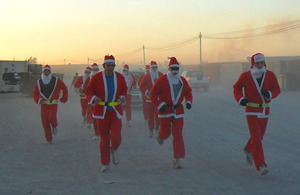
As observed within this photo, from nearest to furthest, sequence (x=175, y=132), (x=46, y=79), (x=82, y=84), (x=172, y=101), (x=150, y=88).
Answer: (x=175, y=132)
(x=172, y=101)
(x=46, y=79)
(x=150, y=88)
(x=82, y=84)

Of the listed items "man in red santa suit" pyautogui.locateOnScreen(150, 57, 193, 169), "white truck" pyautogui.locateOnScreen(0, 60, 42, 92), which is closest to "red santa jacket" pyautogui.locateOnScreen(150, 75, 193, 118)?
"man in red santa suit" pyautogui.locateOnScreen(150, 57, 193, 169)

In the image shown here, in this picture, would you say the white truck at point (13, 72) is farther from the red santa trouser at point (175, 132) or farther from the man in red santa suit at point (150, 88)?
the red santa trouser at point (175, 132)

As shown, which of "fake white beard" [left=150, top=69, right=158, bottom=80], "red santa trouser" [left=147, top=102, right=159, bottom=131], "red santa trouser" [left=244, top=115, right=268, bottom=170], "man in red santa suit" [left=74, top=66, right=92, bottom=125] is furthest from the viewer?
"man in red santa suit" [left=74, top=66, right=92, bottom=125]

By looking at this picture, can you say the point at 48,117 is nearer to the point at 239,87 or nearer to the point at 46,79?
the point at 46,79

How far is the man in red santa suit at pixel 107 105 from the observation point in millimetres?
6891

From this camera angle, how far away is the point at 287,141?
9.39 metres

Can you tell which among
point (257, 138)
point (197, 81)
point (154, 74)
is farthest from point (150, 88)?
point (197, 81)

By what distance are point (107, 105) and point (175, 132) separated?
1260 mm

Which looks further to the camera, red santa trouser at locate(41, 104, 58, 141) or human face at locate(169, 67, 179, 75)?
red santa trouser at locate(41, 104, 58, 141)

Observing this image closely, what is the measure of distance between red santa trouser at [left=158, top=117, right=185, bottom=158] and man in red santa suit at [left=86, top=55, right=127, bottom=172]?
2.79 feet

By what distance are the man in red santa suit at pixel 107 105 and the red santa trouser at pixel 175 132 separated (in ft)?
2.79

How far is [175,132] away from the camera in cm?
714

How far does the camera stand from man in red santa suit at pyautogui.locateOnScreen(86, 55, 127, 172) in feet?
22.6

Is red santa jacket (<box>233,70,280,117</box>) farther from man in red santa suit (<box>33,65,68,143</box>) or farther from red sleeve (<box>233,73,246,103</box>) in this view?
man in red santa suit (<box>33,65,68,143</box>)
